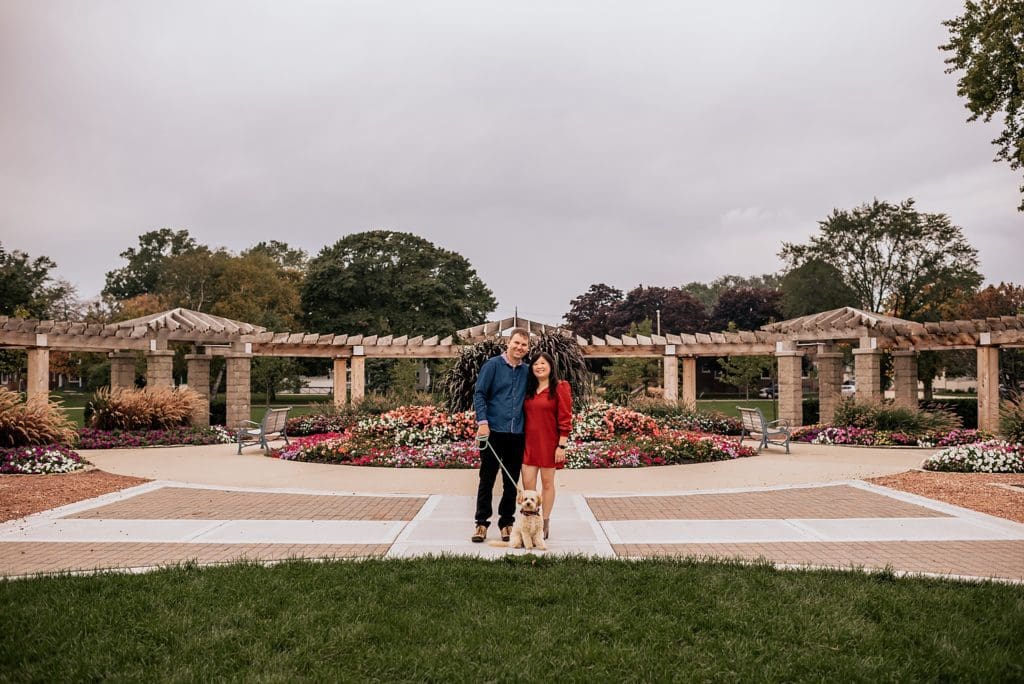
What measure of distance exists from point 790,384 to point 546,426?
13616 mm

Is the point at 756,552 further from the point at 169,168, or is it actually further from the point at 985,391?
the point at 169,168

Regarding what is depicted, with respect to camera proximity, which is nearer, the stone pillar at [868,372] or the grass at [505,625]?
the grass at [505,625]

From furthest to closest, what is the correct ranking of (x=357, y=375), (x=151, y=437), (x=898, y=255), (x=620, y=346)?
(x=898, y=255) < (x=357, y=375) < (x=620, y=346) < (x=151, y=437)

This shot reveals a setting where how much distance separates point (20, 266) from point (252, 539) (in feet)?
125

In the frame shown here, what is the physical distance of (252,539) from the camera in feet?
17.4

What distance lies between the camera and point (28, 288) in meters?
28.0

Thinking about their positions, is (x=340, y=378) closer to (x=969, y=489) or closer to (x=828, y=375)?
(x=828, y=375)

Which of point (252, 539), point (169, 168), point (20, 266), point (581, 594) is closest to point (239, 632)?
point (581, 594)

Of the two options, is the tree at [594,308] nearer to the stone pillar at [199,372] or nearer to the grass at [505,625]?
the stone pillar at [199,372]

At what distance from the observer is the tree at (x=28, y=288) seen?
2600 cm

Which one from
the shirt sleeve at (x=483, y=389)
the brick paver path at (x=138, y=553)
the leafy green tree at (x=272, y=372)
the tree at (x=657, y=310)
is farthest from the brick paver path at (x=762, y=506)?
the tree at (x=657, y=310)

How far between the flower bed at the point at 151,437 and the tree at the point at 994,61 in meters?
14.8

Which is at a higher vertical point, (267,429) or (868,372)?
(868,372)

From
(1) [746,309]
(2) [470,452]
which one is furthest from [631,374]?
(1) [746,309]
